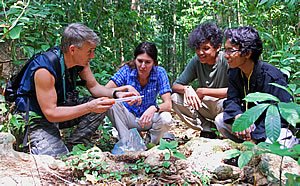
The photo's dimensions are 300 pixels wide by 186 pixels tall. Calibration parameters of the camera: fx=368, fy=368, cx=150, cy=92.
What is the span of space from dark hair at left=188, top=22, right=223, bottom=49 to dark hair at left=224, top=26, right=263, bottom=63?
1.65ft

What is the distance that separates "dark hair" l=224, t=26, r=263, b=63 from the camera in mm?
3094

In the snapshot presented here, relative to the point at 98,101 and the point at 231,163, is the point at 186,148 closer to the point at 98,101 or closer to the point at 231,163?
the point at 231,163

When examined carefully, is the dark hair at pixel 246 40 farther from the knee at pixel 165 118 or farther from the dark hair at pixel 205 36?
the knee at pixel 165 118

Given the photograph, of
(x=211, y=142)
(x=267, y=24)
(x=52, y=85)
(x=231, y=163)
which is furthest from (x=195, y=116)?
(x=267, y=24)

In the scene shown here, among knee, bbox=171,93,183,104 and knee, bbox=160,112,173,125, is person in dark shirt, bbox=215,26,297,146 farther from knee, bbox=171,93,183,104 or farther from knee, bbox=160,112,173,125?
knee, bbox=171,93,183,104

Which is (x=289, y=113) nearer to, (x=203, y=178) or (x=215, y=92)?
(x=203, y=178)

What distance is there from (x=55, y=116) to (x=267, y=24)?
5617 millimetres

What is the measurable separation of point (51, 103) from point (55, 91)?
11 cm

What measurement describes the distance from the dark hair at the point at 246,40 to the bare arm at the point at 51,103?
116cm

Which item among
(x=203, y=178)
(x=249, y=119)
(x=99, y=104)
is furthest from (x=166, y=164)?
(x=249, y=119)

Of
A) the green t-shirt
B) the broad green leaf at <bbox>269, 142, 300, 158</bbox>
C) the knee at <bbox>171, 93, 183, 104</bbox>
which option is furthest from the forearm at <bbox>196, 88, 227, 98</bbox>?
the broad green leaf at <bbox>269, 142, 300, 158</bbox>

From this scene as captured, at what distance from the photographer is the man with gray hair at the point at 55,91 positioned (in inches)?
115

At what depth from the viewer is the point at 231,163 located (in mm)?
2619

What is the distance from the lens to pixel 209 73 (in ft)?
12.8
